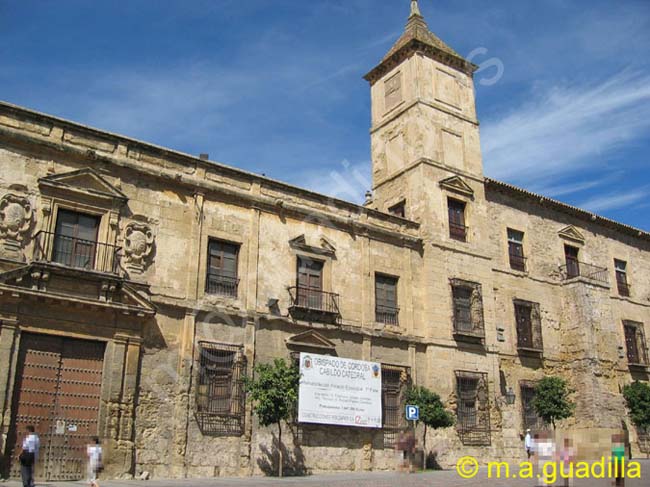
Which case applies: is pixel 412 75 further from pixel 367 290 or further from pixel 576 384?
pixel 576 384

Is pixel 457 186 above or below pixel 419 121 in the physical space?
below

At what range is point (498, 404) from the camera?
919 inches

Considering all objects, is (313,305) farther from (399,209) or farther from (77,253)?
(77,253)

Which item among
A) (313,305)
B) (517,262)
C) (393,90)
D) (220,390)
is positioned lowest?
(220,390)

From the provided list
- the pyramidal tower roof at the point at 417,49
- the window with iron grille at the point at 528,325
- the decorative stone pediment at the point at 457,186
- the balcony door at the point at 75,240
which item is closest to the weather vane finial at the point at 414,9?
the pyramidal tower roof at the point at 417,49

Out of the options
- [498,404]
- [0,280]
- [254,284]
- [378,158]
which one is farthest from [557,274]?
[0,280]

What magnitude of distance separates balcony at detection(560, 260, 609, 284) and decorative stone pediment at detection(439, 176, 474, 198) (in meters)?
5.88

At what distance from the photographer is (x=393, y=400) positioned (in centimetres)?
2112

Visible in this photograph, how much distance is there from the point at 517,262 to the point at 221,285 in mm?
12944

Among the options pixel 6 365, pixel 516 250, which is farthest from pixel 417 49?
pixel 6 365

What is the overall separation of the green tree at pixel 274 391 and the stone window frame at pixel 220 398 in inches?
15.8

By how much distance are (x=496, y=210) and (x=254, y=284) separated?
38.2ft

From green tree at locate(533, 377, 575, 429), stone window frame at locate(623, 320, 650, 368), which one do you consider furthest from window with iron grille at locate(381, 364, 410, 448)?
stone window frame at locate(623, 320, 650, 368)

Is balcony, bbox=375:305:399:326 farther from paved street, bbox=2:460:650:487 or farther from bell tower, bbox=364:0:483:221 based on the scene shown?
paved street, bbox=2:460:650:487
